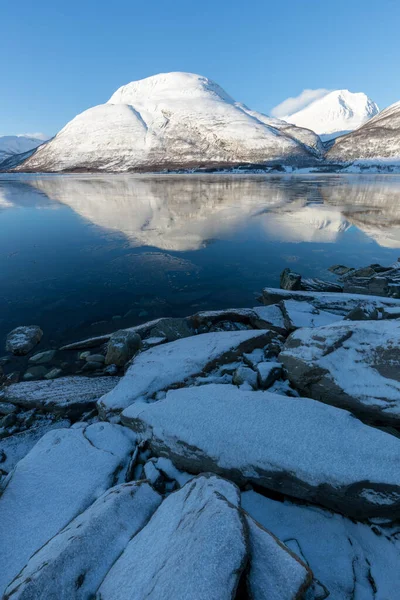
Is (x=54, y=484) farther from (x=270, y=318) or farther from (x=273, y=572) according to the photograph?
(x=270, y=318)

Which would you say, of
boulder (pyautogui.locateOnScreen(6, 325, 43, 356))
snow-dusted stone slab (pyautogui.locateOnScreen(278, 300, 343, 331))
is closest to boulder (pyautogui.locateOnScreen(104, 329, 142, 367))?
boulder (pyautogui.locateOnScreen(6, 325, 43, 356))

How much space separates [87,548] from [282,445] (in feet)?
6.89

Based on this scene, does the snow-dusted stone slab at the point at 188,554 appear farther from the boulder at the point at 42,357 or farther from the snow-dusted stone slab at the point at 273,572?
the boulder at the point at 42,357

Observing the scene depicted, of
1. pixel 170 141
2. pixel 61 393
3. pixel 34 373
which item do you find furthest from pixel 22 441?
pixel 170 141

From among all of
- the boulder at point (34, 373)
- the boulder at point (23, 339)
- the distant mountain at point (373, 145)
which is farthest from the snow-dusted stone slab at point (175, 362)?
the distant mountain at point (373, 145)

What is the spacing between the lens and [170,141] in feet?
520

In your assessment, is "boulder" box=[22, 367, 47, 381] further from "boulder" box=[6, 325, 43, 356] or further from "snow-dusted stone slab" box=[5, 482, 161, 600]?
"snow-dusted stone slab" box=[5, 482, 161, 600]

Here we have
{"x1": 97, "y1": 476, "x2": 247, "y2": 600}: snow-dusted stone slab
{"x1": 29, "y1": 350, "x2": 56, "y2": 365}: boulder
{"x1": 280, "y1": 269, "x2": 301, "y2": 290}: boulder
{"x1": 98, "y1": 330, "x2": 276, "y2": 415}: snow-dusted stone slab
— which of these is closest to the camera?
{"x1": 97, "y1": 476, "x2": 247, "y2": 600}: snow-dusted stone slab

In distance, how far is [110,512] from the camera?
8.64ft

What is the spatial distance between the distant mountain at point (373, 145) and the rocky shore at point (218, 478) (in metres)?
156

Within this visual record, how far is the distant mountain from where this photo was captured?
128875 mm

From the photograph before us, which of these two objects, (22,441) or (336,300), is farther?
(336,300)

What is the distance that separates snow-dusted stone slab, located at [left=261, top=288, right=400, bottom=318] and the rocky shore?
284 centimetres

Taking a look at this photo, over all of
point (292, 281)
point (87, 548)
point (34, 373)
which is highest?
point (87, 548)
